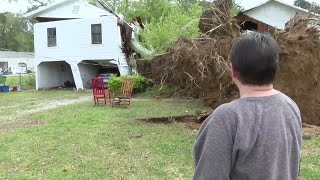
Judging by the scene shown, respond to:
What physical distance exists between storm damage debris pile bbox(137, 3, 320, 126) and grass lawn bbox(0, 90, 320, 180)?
2.09m

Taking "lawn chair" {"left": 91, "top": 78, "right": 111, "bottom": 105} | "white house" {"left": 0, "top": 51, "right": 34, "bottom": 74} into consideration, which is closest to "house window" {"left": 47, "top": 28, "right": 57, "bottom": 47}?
"lawn chair" {"left": 91, "top": 78, "right": 111, "bottom": 105}

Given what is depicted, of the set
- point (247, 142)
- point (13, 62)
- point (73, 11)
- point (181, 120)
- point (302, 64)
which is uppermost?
point (73, 11)

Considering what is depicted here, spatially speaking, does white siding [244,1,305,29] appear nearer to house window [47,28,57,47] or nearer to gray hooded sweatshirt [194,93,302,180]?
house window [47,28,57,47]

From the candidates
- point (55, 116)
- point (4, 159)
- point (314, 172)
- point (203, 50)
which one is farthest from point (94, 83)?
point (314, 172)

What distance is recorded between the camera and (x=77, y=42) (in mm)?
26922

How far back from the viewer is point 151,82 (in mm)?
23000

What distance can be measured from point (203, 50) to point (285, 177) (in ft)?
32.3

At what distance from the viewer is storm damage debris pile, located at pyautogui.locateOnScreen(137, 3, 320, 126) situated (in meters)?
10.9

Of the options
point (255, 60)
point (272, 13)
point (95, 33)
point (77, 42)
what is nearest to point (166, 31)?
point (95, 33)

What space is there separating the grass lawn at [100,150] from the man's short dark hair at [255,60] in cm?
431

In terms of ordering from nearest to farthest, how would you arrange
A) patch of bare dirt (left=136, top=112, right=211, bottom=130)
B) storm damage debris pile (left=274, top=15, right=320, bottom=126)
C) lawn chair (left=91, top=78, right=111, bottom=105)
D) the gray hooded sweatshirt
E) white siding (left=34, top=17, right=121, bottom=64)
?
1. the gray hooded sweatshirt
2. storm damage debris pile (left=274, top=15, right=320, bottom=126)
3. patch of bare dirt (left=136, top=112, right=211, bottom=130)
4. lawn chair (left=91, top=78, right=111, bottom=105)
5. white siding (left=34, top=17, right=121, bottom=64)

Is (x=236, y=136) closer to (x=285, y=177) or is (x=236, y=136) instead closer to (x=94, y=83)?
(x=285, y=177)

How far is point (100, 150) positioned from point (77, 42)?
788 inches

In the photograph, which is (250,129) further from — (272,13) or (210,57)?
(272,13)
